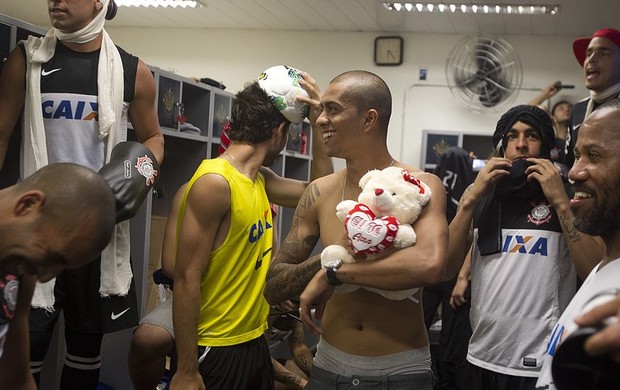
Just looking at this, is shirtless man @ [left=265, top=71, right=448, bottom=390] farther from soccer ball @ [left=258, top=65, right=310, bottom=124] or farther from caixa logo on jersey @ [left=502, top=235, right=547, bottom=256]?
caixa logo on jersey @ [left=502, top=235, right=547, bottom=256]

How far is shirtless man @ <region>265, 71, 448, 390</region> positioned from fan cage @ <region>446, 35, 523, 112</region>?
5.79m

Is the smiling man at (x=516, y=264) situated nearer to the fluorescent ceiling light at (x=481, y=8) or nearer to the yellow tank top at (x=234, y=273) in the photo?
the yellow tank top at (x=234, y=273)

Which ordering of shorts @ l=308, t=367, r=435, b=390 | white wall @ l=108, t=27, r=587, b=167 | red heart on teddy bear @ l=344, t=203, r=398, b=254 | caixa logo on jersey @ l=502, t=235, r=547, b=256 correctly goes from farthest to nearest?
1. white wall @ l=108, t=27, r=587, b=167
2. caixa logo on jersey @ l=502, t=235, r=547, b=256
3. shorts @ l=308, t=367, r=435, b=390
4. red heart on teddy bear @ l=344, t=203, r=398, b=254

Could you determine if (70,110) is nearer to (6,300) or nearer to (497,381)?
(6,300)

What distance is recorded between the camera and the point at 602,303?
1058 mm

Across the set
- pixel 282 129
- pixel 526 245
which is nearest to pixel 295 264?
pixel 282 129

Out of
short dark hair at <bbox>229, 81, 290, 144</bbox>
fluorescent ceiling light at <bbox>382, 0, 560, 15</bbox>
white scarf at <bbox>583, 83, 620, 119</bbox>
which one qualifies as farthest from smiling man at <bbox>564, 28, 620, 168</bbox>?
fluorescent ceiling light at <bbox>382, 0, 560, 15</bbox>

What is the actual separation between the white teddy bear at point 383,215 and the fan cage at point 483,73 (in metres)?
6.06

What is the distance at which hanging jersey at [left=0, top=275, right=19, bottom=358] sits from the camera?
1.45 metres

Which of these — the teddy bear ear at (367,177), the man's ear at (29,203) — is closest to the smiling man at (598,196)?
the teddy bear ear at (367,177)

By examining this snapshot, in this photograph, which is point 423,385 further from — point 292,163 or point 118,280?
point 292,163

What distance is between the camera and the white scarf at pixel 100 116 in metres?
2.38

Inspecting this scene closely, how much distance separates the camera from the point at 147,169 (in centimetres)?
220

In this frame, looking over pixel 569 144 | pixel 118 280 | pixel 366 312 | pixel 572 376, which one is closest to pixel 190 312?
pixel 118 280
